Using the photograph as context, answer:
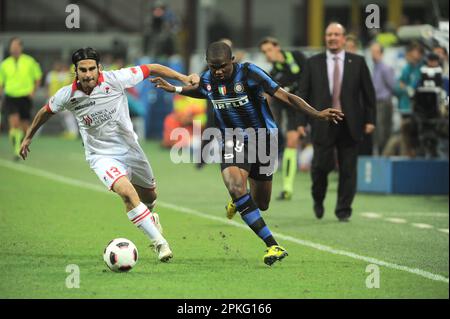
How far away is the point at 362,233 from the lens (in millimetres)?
13109

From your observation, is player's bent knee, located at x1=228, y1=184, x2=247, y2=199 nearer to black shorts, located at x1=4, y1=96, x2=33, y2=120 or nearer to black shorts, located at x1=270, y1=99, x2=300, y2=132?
black shorts, located at x1=270, y1=99, x2=300, y2=132

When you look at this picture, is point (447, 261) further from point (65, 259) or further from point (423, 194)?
point (423, 194)

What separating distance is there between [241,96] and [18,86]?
552 inches

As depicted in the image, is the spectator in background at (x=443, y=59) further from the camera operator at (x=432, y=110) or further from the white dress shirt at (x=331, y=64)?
the white dress shirt at (x=331, y=64)

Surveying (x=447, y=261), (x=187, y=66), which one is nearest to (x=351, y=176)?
(x=447, y=261)

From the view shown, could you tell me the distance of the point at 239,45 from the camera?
4697 cm

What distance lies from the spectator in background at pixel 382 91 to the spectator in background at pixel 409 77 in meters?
0.23

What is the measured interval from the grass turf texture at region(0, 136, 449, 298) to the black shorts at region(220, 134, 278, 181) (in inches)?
32.0

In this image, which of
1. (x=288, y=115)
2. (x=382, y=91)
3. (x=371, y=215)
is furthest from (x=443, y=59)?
(x=371, y=215)

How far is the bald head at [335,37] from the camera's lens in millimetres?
13852

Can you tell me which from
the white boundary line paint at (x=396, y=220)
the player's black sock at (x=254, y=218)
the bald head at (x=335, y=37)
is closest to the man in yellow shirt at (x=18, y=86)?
the white boundary line paint at (x=396, y=220)

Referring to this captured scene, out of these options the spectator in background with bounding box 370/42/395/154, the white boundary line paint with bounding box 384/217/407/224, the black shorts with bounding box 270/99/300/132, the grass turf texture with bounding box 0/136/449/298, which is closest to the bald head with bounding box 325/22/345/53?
the black shorts with bounding box 270/99/300/132

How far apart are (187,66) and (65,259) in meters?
21.0

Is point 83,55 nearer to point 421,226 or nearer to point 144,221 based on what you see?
point 144,221
